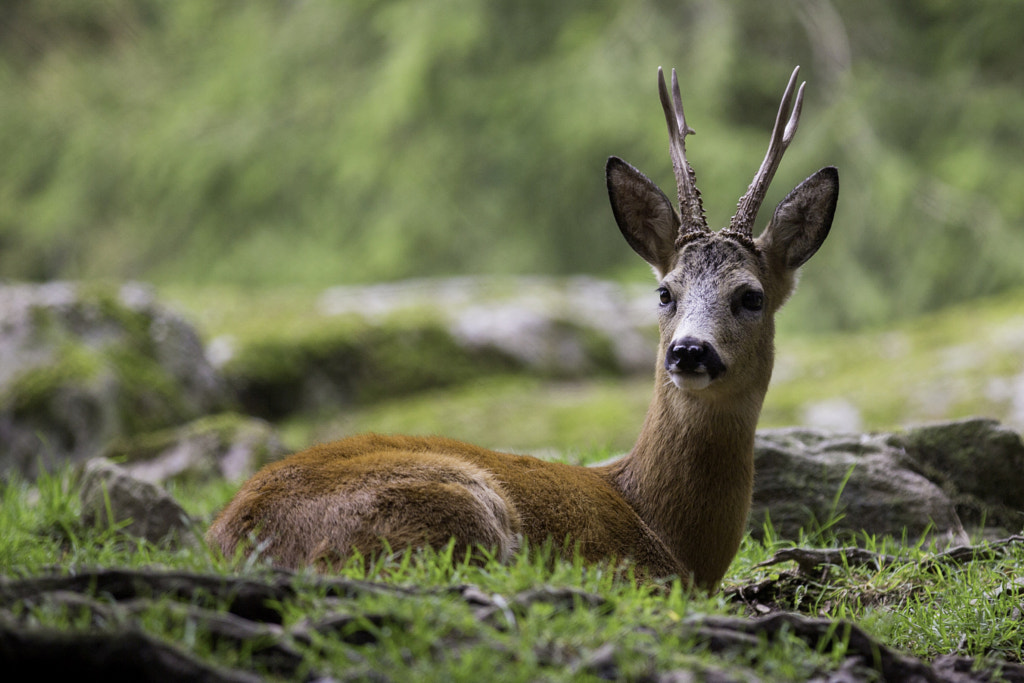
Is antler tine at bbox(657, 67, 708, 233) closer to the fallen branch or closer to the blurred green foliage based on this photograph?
the fallen branch

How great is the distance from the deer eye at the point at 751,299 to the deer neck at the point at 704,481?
368 millimetres

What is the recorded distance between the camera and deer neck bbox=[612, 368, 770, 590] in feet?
15.0

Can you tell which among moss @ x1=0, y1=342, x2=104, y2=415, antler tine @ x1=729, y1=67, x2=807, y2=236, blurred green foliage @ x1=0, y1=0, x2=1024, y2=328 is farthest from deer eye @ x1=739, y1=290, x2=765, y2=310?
blurred green foliage @ x1=0, y1=0, x2=1024, y2=328

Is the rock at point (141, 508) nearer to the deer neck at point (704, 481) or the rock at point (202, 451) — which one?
the rock at point (202, 451)

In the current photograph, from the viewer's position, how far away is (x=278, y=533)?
3.67 meters

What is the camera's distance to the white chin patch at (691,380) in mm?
4285

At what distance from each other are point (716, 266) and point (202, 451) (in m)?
4.44

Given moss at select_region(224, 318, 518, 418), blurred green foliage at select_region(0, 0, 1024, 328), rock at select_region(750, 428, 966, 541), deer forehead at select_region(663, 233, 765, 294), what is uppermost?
blurred green foliage at select_region(0, 0, 1024, 328)

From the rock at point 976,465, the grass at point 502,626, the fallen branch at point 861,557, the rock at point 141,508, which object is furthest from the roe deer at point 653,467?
the rock at point 976,465

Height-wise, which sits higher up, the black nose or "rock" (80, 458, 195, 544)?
the black nose

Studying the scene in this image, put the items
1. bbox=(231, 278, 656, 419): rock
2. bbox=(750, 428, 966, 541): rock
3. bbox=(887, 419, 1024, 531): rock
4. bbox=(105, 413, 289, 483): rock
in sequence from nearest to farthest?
bbox=(750, 428, 966, 541): rock → bbox=(887, 419, 1024, 531): rock → bbox=(105, 413, 289, 483): rock → bbox=(231, 278, 656, 419): rock

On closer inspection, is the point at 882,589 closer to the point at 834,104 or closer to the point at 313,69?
the point at 834,104

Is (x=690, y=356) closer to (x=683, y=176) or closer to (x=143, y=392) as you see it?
(x=683, y=176)

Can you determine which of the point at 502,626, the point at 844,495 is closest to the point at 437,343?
the point at 844,495
